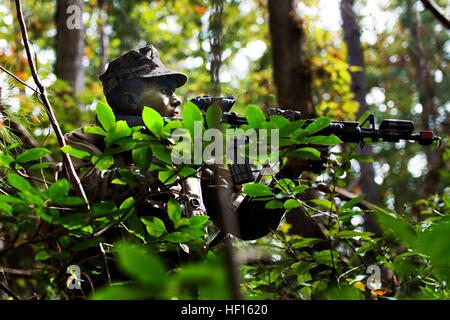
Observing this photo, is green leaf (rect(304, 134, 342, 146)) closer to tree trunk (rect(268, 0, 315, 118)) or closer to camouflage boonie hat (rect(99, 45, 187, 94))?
camouflage boonie hat (rect(99, 45, 187, 94))

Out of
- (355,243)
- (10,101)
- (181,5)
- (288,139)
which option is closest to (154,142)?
(288,139)

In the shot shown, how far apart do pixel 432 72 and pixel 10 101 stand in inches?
577

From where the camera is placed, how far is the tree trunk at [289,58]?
171 inches

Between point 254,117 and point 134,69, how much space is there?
1479 millimetres

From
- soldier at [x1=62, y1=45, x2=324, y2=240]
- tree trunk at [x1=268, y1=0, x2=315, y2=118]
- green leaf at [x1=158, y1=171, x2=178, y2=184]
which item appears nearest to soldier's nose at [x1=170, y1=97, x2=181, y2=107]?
soldier at [x1=62, y1=45, x2=324, y2=240]

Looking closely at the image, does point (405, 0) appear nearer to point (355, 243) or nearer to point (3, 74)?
point (355, 243)

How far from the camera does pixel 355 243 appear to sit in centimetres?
367

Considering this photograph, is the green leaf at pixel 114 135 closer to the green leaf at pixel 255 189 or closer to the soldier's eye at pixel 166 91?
the green leaf at pixel 255 189

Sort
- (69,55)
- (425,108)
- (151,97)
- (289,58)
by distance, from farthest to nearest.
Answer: (425,108), (69,55), (289,58), (151,97)

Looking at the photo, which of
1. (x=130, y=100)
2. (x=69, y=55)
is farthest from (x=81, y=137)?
(x=69, y=55)

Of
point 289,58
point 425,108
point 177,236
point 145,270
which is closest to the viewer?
point 145,270

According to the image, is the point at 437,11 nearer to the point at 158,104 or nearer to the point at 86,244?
the point at 158,104

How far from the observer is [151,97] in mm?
2453
